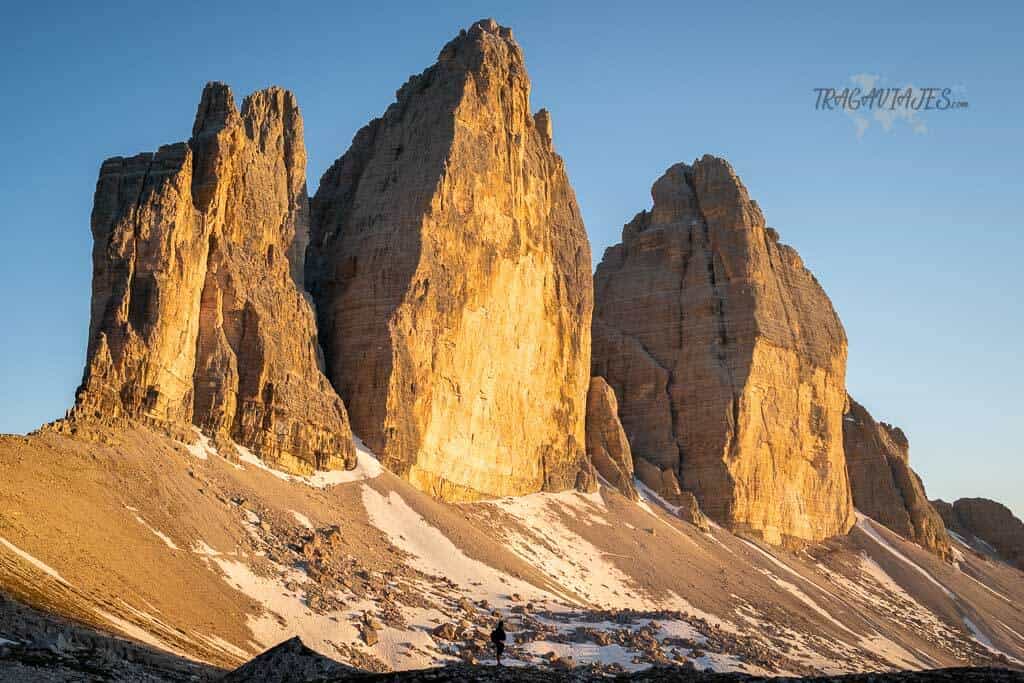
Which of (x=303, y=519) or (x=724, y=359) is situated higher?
(x=724, y=359)

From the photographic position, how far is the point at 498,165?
247ft

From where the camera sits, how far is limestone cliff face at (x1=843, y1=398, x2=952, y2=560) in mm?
107625

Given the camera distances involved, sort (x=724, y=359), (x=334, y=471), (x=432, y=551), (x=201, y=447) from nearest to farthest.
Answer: (x=201, y=447)
(x=432, y=551)
(x=334, y=471)
(x=724, y=359)

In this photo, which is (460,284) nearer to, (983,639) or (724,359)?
(724,359)

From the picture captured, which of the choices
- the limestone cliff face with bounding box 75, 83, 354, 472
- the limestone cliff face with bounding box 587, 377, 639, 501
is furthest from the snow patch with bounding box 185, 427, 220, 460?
the limestone cliff face with bounding box 587, 377, 639, 501

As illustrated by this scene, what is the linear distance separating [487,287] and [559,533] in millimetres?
13803

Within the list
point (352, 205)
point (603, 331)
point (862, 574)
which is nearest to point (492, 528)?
Result: point (352, 205)

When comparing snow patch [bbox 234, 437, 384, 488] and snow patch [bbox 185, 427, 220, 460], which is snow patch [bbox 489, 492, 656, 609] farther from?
snow patch [bbox 185, 427, 220, 460]

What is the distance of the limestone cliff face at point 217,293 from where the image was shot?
167ft

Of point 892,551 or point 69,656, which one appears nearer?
point 69,656

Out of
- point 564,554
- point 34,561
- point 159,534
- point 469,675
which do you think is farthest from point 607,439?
point 469,675

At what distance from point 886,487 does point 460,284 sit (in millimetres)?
54562

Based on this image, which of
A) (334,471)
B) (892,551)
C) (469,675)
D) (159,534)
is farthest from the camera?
(892,551)

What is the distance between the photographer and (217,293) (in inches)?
2205
